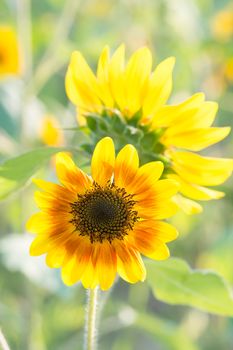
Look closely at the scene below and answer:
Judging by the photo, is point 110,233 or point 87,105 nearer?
point 110,233

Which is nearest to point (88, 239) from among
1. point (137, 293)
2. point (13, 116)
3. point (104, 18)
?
point (13, 116)

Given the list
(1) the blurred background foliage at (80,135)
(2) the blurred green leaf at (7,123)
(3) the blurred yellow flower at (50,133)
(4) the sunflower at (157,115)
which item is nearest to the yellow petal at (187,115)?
(4) the sunflower at (157,115)

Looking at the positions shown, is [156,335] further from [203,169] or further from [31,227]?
[31,227]

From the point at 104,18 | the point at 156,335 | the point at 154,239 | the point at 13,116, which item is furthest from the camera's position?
the point at 104,18

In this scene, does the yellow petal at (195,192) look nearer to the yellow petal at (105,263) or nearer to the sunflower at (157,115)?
the sunflower at (157,115)

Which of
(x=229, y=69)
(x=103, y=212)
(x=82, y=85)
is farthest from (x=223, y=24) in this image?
(x=103, y=212)

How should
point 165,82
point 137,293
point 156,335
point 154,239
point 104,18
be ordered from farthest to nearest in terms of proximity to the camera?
point 104,18
point 137,293
point 156,335
point 165,82
point 154,239

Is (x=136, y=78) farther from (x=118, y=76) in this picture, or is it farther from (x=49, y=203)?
(x=49, y=203)
